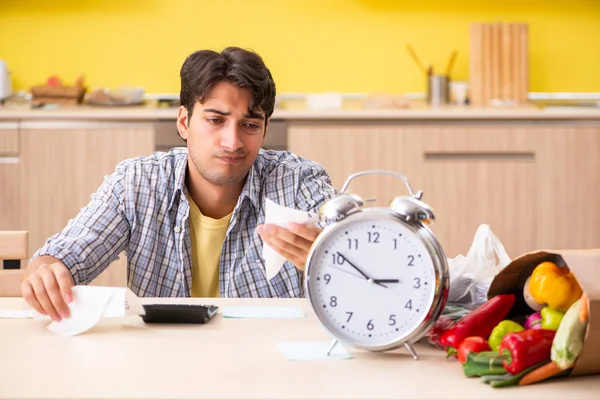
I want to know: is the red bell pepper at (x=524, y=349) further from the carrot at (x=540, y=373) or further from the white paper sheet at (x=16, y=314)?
the white paper sheet at (x=16, y=314)

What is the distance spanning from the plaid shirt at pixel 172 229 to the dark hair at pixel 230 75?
0.58ft

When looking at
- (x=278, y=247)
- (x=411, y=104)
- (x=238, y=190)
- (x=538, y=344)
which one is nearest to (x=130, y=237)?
(x=238, y=190)

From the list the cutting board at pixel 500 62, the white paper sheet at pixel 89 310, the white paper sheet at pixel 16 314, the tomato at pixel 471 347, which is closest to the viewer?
the tomato at pixel 471 347

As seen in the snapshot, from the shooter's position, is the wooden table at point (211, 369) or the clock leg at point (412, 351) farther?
the clock leg at point (412, 351)

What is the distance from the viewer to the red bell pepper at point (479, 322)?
1.38 metres

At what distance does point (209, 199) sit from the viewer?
228 centimetres

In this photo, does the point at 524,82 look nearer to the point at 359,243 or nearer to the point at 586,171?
the point at 586,171

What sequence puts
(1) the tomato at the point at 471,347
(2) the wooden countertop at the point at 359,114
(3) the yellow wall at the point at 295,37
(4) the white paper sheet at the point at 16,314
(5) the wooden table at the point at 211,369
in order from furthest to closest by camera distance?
1. (3) the yellow wall at the point at 295,37
2. (2) the wooden countertop at the point at 359,114
3. (4) the white paper sheet at the point at 16,314
4. (1) the tomato at the point at 471,347
5. (5) the wooden table at the point at 211,369

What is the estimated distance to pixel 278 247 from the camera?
5.66 feet

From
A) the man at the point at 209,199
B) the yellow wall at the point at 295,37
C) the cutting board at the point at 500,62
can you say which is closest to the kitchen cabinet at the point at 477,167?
the cutting board at the point at 500,62

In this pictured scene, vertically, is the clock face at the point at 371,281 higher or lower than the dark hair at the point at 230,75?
lower

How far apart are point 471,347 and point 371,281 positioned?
177 mm

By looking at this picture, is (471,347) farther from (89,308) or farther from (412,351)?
(89,308)

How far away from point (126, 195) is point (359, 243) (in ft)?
3.02
